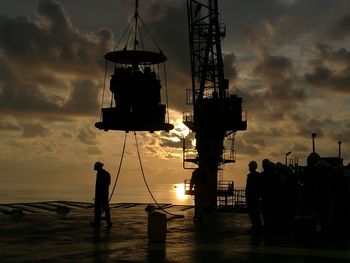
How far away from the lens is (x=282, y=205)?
723 inches

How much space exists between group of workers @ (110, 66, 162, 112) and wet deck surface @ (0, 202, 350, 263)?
4272mm

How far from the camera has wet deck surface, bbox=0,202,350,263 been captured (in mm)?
12289

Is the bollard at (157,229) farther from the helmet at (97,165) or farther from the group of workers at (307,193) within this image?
the helmet at (97,165)

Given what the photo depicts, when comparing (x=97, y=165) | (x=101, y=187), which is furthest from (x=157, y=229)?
(x=97, y=165)

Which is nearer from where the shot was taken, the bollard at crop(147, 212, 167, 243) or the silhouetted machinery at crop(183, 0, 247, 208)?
the bollard at crop(147, 212, 167, 243)

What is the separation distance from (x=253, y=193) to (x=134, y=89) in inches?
221

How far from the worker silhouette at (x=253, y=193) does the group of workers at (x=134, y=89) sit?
14.9ft

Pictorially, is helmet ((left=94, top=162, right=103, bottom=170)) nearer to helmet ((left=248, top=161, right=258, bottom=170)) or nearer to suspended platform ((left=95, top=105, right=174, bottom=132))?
suspended platform ((left=95, top=105, right=174, bottom=132))

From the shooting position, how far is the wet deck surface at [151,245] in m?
12.3

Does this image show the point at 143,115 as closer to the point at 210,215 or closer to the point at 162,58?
the point at 162,58

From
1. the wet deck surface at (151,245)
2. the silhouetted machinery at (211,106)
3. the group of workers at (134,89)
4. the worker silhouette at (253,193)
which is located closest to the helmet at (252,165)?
the worker silhouette at (253,193)

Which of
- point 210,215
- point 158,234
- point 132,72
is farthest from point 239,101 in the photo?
point 158,234

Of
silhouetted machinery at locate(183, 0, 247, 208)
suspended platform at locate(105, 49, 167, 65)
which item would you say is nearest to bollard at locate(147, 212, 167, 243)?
suspended platform at locate(105, 49, 167, 65)

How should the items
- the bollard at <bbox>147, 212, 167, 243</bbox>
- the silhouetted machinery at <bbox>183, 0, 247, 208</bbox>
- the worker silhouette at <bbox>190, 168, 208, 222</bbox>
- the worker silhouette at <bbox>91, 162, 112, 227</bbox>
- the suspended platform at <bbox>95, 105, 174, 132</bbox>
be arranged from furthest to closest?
A: 1. the silhouetted machinery at <bbox>183, 0, 247, 208</bbox>
2. the worker silhouette at <bbox>190, 168, 208, 222</bbox>
3. the suspended platform at <bbox>95, 105, 174, 132</bbox>
4. the worker silhouette at <bbox>91, 162, 112, 227</bbox>
5. the bollard at <bbox>147, 212, 167, 243</bbox>
